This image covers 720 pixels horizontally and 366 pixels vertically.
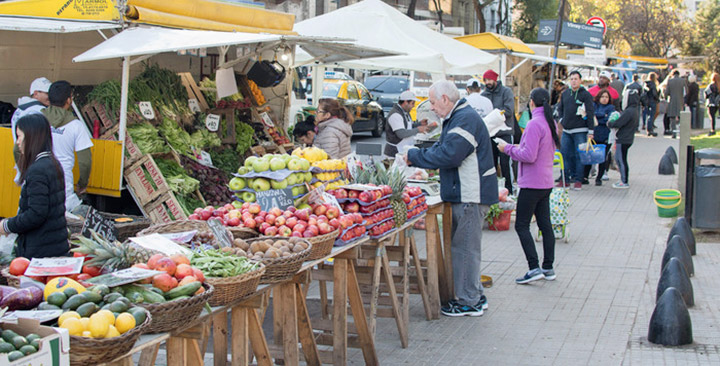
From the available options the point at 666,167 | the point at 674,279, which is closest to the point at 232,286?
the point at 674,279

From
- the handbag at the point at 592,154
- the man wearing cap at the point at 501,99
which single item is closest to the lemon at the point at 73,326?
the man wearing cap at the point at 501,99

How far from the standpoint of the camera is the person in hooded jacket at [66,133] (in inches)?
309

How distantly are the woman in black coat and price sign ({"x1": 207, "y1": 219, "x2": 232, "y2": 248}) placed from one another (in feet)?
4.03

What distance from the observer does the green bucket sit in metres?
11.9

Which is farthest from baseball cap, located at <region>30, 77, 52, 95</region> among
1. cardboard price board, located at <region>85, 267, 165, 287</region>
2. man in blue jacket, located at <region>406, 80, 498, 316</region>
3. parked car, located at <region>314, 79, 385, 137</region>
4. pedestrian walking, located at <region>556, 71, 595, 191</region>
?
parked car, located at <region>314, 79, 385, 137</region>

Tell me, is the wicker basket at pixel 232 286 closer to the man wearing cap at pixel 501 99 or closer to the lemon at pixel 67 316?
the lemon at pixel 67 316

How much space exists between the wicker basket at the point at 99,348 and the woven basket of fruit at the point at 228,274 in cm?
76

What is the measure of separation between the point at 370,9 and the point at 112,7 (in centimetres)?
639

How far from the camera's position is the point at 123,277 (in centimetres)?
346

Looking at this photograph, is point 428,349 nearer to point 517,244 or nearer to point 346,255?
point 346,255

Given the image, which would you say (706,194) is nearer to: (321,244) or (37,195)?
(321,244)

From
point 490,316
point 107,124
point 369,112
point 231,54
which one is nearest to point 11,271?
point 490,316

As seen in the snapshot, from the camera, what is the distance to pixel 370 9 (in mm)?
14156

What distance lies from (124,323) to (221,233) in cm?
168
